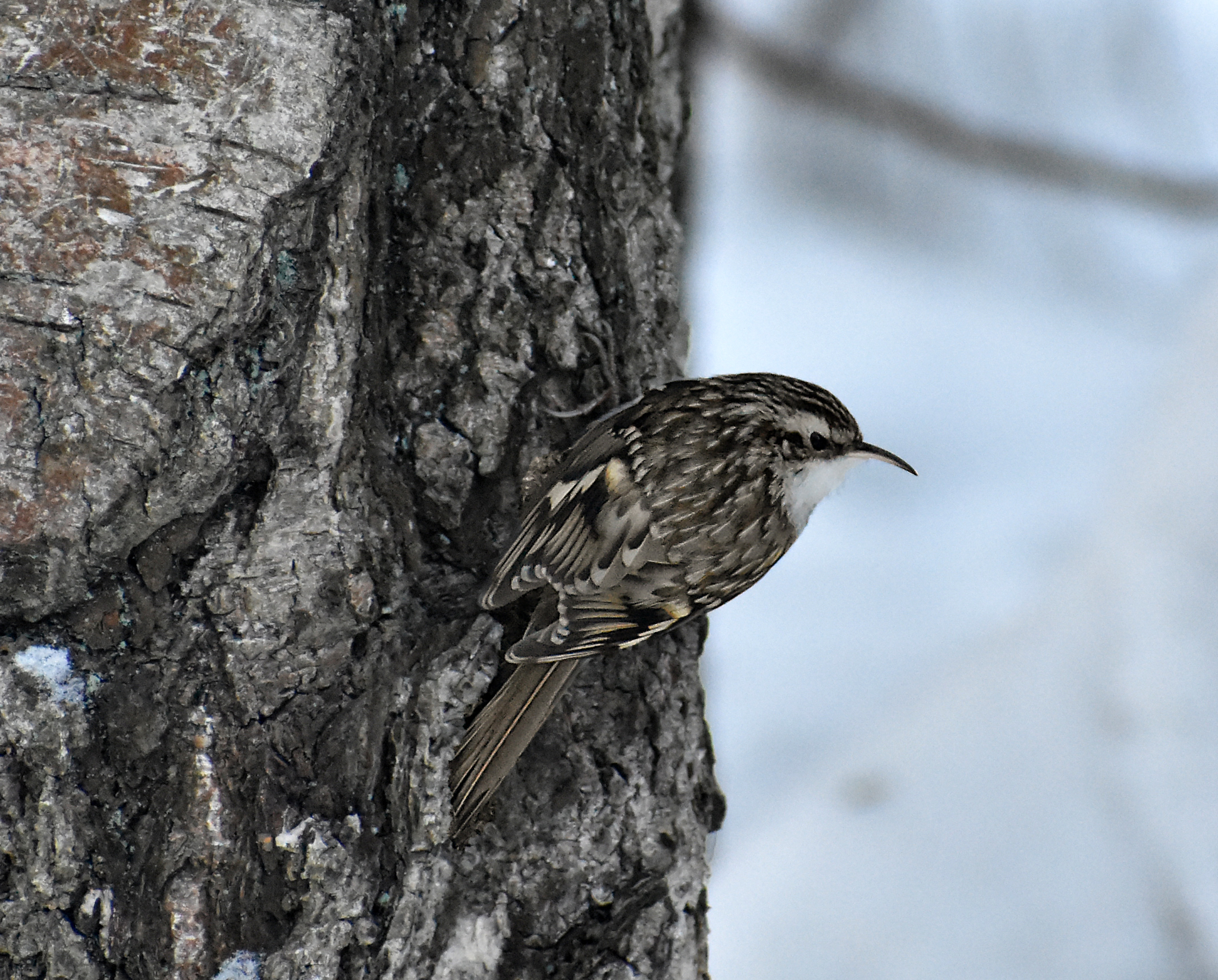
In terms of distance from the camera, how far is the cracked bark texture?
0.91 metres

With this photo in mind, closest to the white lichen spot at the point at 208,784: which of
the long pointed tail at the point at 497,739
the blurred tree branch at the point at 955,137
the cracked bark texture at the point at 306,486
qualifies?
the cracked bark texture at the point at 306,486

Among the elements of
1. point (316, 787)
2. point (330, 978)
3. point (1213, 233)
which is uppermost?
point (1213, 233)

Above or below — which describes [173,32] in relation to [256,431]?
above

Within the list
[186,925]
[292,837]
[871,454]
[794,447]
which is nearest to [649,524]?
[794,447]

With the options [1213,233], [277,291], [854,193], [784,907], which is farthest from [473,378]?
[1213,233]

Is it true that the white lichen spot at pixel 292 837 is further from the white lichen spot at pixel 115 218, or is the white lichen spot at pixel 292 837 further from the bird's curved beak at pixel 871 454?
the bird's curved beak at pixel 871 454

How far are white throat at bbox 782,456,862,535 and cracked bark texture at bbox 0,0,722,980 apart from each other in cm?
26

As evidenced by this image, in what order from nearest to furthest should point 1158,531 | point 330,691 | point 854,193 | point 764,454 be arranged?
point 330,691
point 764,454
point 1158,531
point 854,193

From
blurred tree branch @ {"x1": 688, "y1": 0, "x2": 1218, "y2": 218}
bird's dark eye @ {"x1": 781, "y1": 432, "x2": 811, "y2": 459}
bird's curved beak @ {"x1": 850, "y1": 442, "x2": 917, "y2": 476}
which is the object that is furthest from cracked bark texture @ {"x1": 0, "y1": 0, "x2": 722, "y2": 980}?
blurred tree branch @ {"x1": 688, "y1": 0, "x2": 1218, "y2": 218}

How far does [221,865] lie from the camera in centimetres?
97

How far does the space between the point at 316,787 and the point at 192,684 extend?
0.45ft

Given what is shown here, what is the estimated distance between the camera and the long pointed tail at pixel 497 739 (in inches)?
41.6

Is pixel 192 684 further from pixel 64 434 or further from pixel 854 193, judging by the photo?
pixel 854 193

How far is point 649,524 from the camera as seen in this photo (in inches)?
49.0
